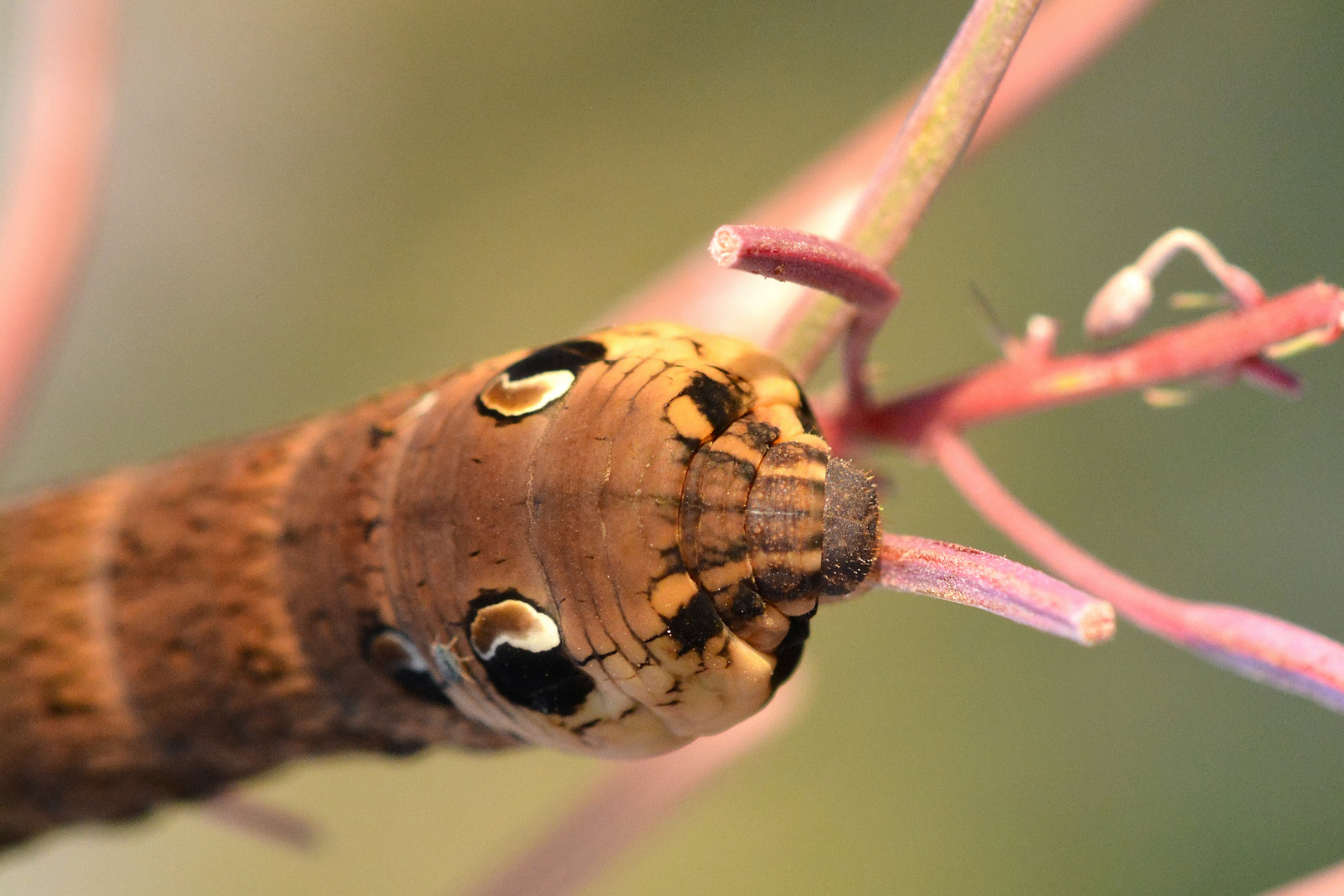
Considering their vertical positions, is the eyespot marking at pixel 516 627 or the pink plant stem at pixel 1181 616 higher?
the eyespot marking at pixel 516 627

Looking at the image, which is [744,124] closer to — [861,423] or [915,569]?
[861,423]

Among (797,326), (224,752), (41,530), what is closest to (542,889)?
(224,752)

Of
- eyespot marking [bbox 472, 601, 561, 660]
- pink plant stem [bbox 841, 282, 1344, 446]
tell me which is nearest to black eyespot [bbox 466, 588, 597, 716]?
eyespot marking [bbox 472, 601, 561, 660]

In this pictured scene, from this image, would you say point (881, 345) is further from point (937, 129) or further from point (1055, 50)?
point (937, 129)

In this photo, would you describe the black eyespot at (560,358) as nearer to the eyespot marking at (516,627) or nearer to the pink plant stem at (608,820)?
the eyespot marking at (516,627)

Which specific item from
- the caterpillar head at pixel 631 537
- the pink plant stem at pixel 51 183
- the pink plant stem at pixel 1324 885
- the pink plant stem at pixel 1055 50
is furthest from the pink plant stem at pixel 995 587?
the pink plant stem at pixel 51 183
